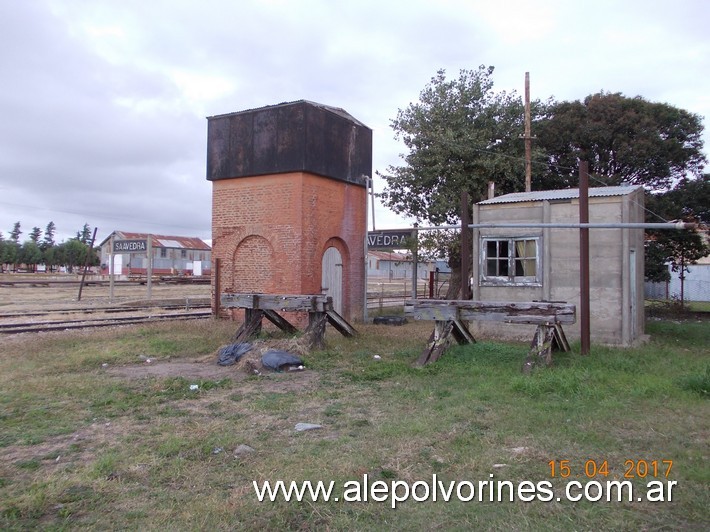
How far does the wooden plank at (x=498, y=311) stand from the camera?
8781mm

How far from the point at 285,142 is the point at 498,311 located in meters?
9.04

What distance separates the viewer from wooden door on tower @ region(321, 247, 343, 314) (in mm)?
16500

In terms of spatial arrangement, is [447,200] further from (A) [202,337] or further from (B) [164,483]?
(B) [164,483]

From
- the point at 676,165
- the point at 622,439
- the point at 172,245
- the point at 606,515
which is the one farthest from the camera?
the point at 172,245

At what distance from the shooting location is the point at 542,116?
72.7 ft

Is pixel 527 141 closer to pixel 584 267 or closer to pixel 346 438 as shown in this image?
pixel 584 267

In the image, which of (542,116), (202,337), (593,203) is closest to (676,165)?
(542,116)

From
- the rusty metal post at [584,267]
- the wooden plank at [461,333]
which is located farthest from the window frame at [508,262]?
the wooden plank at [461,333]

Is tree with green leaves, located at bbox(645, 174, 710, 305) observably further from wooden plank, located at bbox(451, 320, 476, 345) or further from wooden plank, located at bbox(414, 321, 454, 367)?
wooden plank, located at bbox(414, 321, 454, 367)

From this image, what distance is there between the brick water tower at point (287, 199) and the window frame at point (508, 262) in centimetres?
488

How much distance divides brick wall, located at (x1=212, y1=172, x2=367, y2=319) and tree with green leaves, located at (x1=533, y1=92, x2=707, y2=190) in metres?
8.67

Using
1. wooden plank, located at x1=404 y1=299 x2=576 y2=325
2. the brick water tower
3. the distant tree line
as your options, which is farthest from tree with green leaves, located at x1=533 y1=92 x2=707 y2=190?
Result: the distant tree line

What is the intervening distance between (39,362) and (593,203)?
38.8 ft
